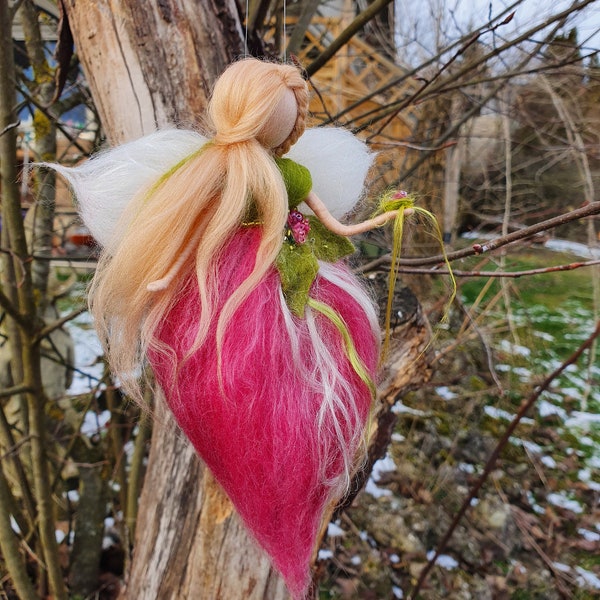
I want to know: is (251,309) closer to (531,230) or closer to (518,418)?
(531,230)

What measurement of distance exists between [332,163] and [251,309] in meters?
0.30

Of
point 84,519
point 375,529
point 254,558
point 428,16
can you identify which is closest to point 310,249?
point 254,558

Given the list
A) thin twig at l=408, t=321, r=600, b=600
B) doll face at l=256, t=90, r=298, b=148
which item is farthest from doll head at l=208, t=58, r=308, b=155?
thin twig at l=408, t=321, r=600, b=600

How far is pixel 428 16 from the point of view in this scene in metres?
2.42

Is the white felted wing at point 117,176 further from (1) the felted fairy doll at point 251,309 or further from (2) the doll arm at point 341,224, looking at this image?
(2) the doll arm at point 341,224

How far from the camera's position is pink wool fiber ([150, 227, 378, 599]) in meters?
0.62

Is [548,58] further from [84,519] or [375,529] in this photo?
[84,519]

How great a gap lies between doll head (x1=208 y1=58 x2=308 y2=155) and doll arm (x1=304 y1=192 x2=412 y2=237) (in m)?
0.10

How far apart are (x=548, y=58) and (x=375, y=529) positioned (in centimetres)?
198

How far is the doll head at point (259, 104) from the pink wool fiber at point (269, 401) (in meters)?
0.13

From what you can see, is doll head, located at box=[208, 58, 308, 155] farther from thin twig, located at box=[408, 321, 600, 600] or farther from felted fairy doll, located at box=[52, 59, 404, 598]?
thin twig, located at box=[408, 321, 600, 600]

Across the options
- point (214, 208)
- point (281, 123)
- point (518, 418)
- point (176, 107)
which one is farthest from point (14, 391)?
point (518, 418)

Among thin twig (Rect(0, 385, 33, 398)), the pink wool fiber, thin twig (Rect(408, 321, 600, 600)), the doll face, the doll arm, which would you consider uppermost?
the doll face

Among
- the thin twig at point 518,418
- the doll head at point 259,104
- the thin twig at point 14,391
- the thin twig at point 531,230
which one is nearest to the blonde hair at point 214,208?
the doll head at point 259,104
